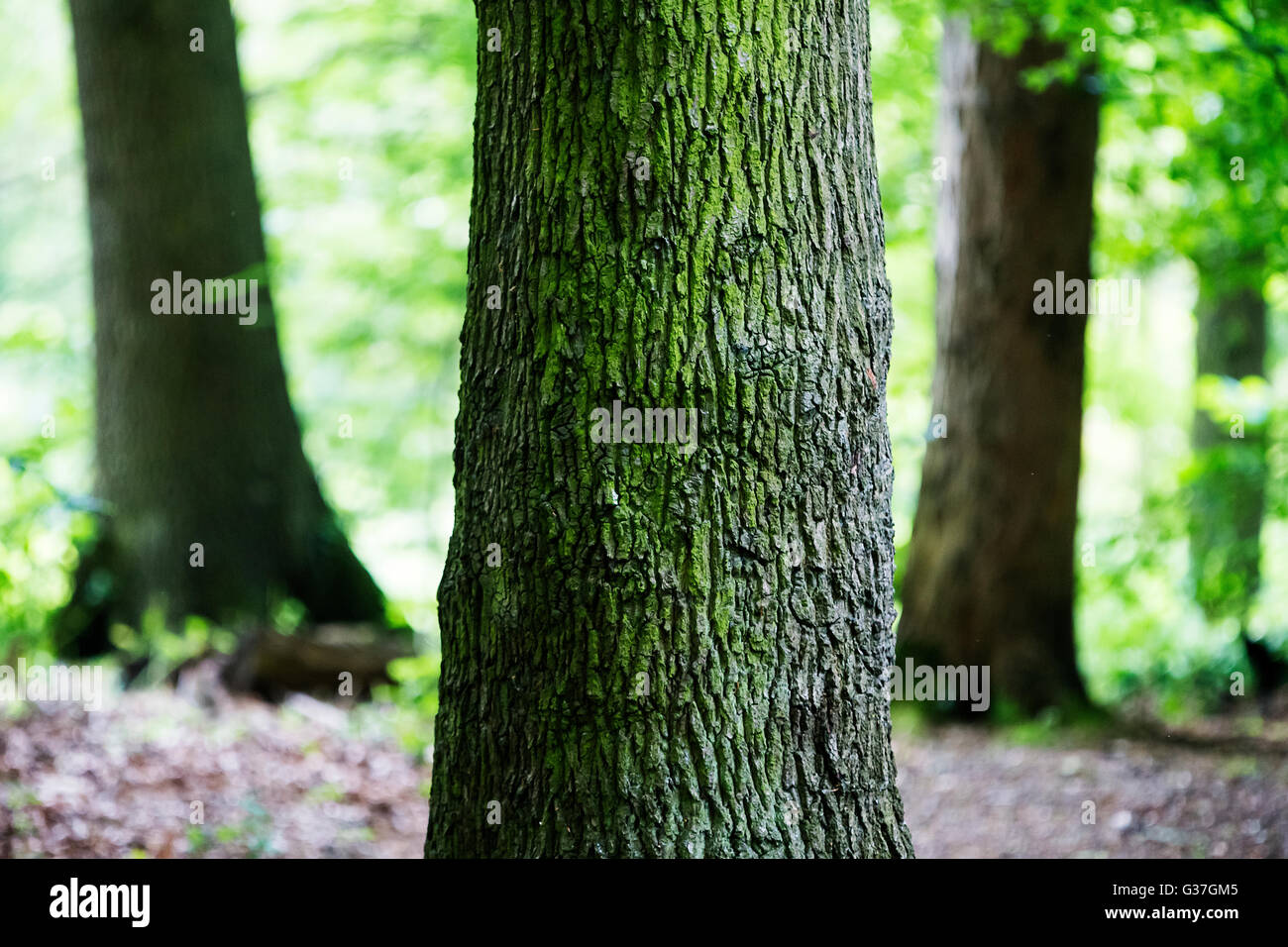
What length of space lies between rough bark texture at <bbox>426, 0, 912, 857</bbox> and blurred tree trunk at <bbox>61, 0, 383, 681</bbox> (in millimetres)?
4706

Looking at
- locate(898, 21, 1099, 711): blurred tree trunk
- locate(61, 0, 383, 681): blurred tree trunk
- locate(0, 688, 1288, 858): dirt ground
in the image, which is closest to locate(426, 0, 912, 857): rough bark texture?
locate(0, 688, 1288, 858): dirt ground

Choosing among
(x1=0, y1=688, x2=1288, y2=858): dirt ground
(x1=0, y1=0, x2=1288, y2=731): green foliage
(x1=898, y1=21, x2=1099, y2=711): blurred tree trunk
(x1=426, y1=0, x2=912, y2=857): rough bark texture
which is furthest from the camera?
(x1=898, y1=21, x2=1099, y2=711): blurred tree trunk

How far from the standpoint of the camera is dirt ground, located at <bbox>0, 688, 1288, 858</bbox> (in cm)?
469

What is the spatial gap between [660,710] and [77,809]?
3.38 metres

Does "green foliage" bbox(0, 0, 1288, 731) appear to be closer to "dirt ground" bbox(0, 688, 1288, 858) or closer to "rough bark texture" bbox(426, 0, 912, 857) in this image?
"dirt ground" bbox(0, 688, 1288, 858)

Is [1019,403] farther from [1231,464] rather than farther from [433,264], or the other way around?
[433,264]

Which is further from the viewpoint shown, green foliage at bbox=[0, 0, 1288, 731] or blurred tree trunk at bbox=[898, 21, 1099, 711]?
blurred tree trunk at bbox=[898, 21, 1099, 711]

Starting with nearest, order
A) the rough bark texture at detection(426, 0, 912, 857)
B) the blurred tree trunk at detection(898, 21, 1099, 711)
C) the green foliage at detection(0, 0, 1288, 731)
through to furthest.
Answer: the rough bark texture at detection(426, 0, 912, 857) → the green foliage at detection(0, 0, 1288, 731) → the blurred tree trunk at detection(898, 21, 1099, 711)

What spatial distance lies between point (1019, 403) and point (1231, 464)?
1.19 metres

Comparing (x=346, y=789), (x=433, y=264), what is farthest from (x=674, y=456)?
(x=433, y=264)

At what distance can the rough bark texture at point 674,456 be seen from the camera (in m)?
2.54

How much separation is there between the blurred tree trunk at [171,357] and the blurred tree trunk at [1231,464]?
547 centimetres
